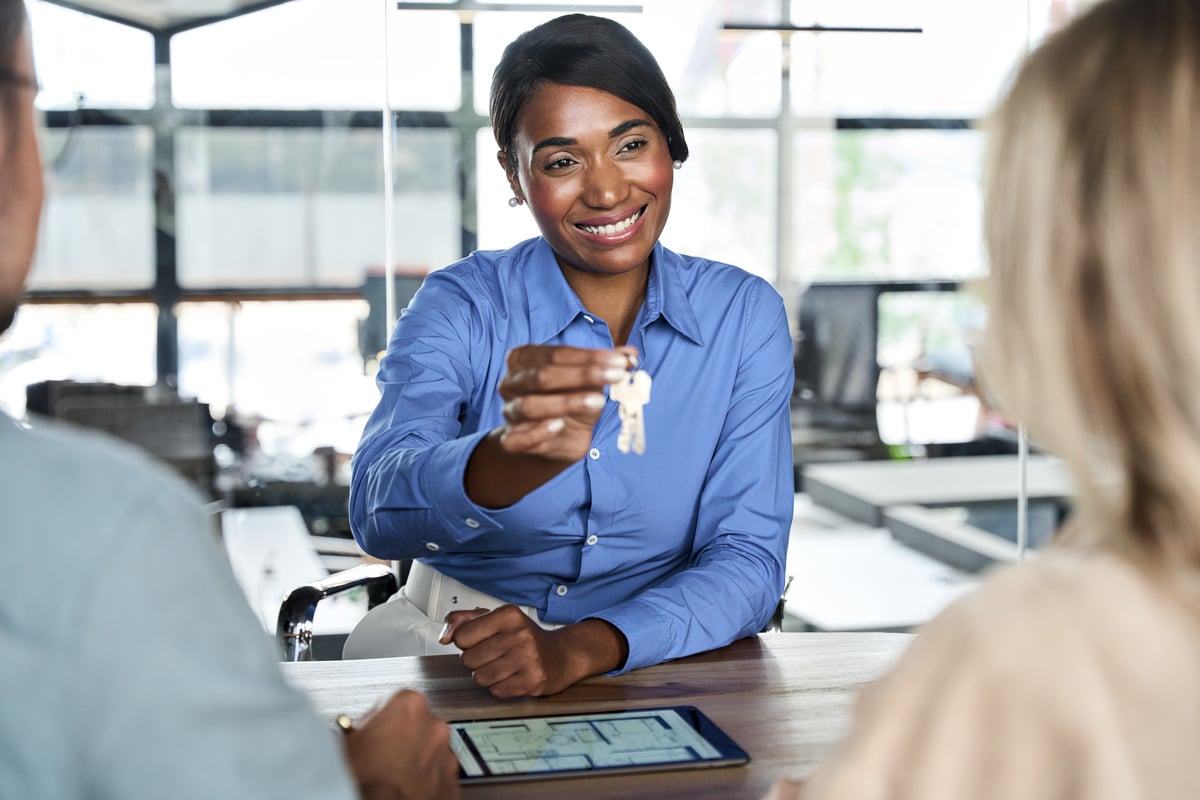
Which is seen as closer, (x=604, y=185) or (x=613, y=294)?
(x=604, y=185)

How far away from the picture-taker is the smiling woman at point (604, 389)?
1.93m

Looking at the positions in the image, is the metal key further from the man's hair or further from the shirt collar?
the man's hair

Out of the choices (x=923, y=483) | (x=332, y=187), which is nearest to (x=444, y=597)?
(x=332, y=187)

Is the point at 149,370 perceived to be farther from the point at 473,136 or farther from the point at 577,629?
the point at 577,629

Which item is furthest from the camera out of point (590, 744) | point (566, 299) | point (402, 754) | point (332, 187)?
point (332, 187)

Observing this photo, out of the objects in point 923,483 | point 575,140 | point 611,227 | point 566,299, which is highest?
point 575,140

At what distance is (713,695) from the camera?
1.52 m

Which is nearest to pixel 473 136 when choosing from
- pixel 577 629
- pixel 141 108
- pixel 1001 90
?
pixel 141 108

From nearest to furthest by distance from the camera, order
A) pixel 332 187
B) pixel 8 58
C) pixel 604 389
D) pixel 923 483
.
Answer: pixel 8 58, pixel 604 389, pixel 332 187, pixel 923 483

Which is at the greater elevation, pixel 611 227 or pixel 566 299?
pixel 611 227

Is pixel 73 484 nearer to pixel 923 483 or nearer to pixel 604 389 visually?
pixel 604 389

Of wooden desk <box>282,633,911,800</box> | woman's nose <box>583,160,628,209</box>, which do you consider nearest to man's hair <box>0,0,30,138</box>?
wooden desk <box>282,633,911,800</box>

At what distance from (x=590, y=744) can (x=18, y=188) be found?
0.82m

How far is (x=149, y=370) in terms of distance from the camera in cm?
387
